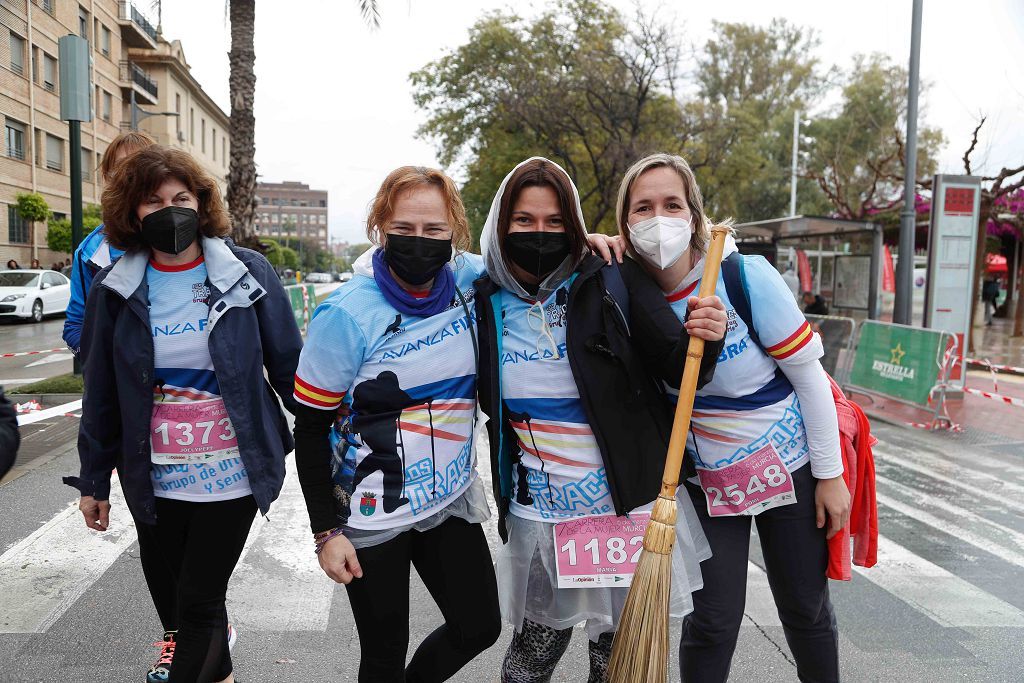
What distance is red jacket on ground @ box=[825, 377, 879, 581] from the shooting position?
2.39 meters

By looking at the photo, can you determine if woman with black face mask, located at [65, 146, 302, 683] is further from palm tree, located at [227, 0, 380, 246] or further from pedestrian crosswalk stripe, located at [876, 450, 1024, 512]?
palm tree, located at [227, 0, 380, 246]

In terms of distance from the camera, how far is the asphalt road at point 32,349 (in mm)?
11906

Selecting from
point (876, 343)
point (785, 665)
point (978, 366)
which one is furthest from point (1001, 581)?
point (978, 366)

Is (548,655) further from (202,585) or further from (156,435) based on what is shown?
(156,435)

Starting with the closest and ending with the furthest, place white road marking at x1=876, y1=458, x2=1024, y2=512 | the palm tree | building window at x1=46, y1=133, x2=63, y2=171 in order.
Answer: white road marking at x1=876, y1=458, x2=1024, y2=512, the palm tree, building window at x1=46, y1=133, x2=63, y2=171

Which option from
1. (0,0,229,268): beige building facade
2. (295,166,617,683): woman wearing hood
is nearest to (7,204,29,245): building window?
(0,0,229,268): beige building facade

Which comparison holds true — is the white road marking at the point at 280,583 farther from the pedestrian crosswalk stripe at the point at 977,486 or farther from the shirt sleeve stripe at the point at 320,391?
the pedestrian crosswalk stripe at the point at 977,486

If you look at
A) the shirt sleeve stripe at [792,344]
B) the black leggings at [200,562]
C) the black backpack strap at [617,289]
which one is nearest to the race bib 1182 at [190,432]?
the black leggings at [200,562]

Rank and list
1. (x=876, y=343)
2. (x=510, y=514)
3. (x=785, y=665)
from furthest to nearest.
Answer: (x=876, y=343), (x=785, y=665), (x=510, y=514)

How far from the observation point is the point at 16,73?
30.1 meters

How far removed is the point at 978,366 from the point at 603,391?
51.5ft

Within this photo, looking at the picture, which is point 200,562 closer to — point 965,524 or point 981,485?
point 965,524

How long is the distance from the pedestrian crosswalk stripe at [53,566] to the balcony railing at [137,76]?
4503 centimetres

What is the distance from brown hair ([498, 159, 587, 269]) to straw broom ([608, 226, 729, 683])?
0.38 m
